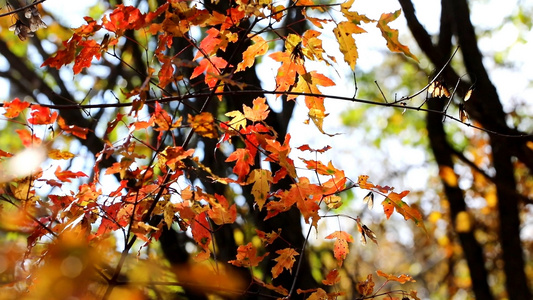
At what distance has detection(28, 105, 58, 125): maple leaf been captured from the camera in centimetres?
146

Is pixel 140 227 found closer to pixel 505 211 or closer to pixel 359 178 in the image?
pixel 359 178

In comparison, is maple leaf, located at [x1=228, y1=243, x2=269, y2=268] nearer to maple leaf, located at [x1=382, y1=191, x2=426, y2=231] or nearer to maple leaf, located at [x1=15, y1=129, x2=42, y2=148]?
maple leaf, located at [x1=382, y1=191, x2=426, y2=231]

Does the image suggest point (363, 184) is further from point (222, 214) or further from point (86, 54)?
point (86, 54)

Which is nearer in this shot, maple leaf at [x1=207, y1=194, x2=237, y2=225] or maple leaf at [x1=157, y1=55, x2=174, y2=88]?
maple leaf at [x1=157, y1=55, x2=174, y2=88]

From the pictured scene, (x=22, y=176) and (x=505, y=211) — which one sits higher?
(x=505, y=211)

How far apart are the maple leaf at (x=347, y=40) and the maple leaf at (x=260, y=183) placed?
0.41 metres

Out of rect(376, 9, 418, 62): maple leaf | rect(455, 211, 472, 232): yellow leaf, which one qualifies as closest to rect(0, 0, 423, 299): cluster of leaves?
rect(376, 9, 418, 62): maple leaf

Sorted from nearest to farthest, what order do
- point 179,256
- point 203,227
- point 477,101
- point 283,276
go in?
point 203,227, point 283,276, point 179,256, point 477,101

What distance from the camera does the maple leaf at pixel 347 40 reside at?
1.45 m

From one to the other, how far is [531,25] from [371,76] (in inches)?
76.5

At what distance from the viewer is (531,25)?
616 centimetres

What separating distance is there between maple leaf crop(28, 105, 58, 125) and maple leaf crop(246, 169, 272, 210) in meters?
0.59

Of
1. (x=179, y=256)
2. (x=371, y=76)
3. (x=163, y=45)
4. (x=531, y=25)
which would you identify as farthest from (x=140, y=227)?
(x=531, y=25)

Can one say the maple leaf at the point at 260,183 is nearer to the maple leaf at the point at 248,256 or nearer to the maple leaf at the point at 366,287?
the maple leaf at the point at 248,256
